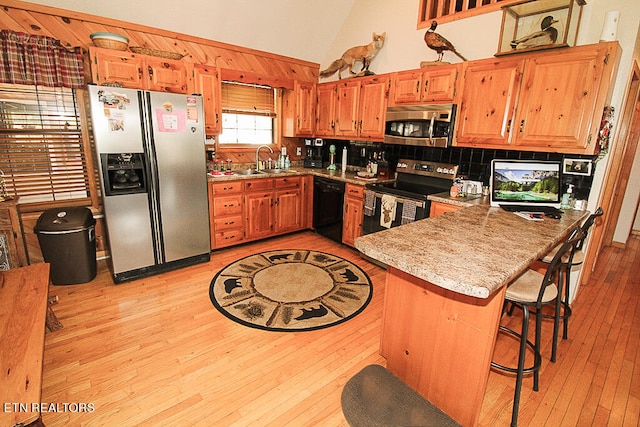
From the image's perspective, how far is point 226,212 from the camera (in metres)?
3.84

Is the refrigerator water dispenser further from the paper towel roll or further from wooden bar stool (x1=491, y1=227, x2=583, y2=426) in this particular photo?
the paper towel roll

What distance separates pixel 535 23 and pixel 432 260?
2.58 m

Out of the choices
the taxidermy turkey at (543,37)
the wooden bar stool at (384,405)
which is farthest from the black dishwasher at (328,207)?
the wooden bar stool at (384,405)

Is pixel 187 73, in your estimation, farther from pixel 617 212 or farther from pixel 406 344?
pixel 617 212

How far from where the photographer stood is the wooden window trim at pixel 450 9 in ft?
10.1

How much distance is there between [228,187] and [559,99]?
3.38 meters

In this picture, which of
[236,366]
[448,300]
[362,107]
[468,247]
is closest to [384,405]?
[448,300]

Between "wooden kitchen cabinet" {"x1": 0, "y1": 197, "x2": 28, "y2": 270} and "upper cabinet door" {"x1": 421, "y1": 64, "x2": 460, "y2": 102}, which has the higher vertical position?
"upper cabinet door" {"x1": 421, "y1": 64, "x2": 460, "y2": 102}

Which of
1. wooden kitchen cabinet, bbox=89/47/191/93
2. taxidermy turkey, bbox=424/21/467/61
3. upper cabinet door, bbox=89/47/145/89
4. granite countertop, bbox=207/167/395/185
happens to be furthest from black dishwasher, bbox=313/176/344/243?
upper cabinet door, bbox=89/47/145/89

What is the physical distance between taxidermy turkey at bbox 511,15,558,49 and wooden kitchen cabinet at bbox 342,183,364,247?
2036 mm

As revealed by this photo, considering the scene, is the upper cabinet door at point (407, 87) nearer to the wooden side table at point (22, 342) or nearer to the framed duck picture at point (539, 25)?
the framed duck picture at point (539, 25)

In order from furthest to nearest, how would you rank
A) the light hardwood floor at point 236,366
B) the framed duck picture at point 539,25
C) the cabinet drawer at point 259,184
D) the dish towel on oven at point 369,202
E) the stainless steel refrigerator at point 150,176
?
the cabinet drawer at point 259,184 < the dish towel on oven at point 369,202 < the stainless steel refrigerator at point 150,176 < the framed duck picture at point 539,25 < the light hardwood floor at point 236,366

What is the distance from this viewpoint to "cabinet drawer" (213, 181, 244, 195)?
3.69 metres

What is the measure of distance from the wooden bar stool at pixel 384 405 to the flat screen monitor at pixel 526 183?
6.44ft
